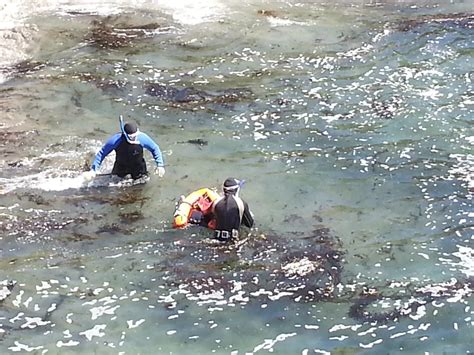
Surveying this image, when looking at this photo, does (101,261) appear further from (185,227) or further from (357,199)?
(357,199)

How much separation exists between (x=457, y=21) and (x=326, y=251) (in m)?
12.7

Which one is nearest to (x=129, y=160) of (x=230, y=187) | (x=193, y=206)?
(x=193, y=206)

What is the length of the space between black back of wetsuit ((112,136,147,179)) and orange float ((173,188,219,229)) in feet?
5.36

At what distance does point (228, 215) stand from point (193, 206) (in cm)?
85

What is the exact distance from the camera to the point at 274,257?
37.1ft

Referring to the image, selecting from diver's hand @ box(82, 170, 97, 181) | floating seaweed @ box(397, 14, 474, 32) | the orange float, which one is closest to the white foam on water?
diver's hand @ box(82, 170, 97, 181)

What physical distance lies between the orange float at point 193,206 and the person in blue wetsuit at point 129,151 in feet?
4.76

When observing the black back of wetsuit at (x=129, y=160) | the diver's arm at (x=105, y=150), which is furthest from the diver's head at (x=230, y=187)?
the diver's arm at (x=105, y=150)

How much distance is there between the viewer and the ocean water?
10.1 m

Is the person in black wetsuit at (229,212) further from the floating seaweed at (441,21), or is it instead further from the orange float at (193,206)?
the floating seaweed at (441,21)

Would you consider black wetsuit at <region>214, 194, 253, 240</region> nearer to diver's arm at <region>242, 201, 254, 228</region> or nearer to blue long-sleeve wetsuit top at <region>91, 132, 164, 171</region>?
diver's arm at <region>242, 201, 254, 228</region>

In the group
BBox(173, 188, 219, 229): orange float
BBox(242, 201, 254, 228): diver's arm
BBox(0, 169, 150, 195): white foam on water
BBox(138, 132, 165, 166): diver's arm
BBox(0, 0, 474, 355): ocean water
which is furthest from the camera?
BBox(138, 132, 165, 166): diver's arm

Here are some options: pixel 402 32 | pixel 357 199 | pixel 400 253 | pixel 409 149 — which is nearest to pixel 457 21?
pixel 402 32

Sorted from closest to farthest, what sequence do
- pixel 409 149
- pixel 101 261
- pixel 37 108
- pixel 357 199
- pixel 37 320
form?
1. pixel 37 320
2. pixel 101 261
3. pixel 357 199
4. pixel 409 149
5. pixel 37 108
